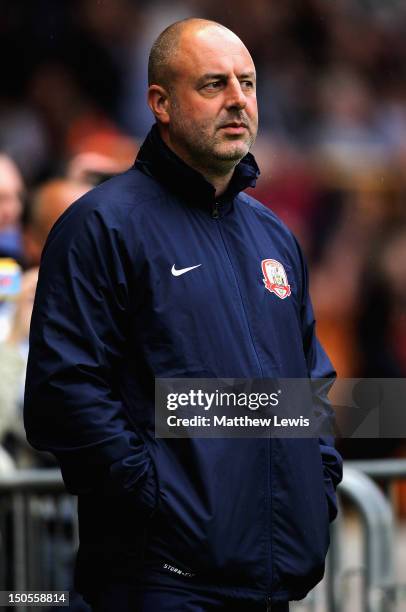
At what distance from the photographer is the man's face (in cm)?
332

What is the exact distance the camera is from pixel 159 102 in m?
3.42

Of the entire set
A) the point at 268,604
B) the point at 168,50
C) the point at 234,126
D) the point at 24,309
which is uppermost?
the point at 168,50

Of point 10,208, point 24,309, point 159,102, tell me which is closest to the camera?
point 159,102

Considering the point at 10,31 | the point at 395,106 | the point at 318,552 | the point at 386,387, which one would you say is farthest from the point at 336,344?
the point at 318,552

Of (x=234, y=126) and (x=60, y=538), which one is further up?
(x=234, y=126)

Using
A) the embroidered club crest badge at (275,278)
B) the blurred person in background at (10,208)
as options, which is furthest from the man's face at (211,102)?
the blurred person in background at (10,208)

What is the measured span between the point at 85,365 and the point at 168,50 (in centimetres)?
88

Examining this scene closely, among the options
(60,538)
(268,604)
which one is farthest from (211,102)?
(60,538)

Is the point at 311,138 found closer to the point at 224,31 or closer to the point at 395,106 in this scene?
the point at 395,106

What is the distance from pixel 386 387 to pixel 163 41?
5.50 feet

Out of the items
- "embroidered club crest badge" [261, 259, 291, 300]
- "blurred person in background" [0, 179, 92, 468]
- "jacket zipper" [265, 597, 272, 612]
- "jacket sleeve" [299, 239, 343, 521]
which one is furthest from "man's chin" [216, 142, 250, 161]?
"blurred person in background" [0, 179, 92, 468]

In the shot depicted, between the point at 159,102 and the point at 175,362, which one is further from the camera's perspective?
the point at 159,102

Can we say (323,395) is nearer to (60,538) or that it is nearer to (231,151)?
(231,151)

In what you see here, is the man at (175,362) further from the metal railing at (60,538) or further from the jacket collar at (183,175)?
the metal railing at (60,538)
